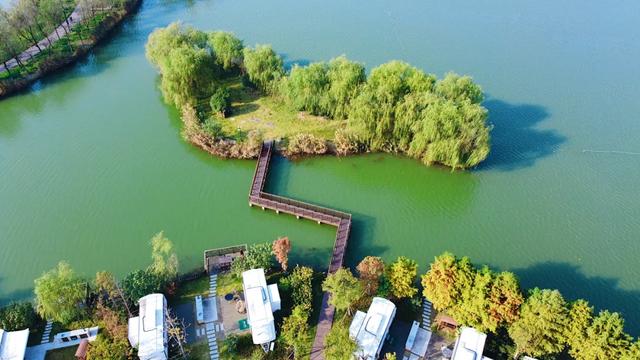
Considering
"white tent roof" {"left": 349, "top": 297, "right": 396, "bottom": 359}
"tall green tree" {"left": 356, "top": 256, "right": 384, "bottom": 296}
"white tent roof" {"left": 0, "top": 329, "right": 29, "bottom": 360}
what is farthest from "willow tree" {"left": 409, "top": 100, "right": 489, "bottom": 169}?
"white tent roof" {"left": 0, "top": 329, "right": 29, "bottom": 360}

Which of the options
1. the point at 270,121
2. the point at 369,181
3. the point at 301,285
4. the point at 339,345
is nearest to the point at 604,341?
the point at 339,345

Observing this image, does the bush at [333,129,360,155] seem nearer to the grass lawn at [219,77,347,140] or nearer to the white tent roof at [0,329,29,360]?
the grass lawn at [219,77,347,140]

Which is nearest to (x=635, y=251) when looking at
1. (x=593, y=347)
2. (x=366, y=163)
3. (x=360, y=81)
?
(x=593, y=347)

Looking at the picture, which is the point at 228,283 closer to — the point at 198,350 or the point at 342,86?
the point at 198,350

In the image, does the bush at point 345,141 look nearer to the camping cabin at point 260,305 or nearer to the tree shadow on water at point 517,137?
the tree shadow on water at point 517,137

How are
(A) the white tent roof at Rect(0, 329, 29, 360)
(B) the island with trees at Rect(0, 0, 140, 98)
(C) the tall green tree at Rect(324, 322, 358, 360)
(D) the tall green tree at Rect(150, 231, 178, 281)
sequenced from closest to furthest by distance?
(C) the tall green tree at Rect(324, 322, 358, 360)
(A) the white tent roof at Rect(0, 329, 29, 360)
(D) the tall green tree at Rect(150, 231, 178, 281)
(B) the island with trees at Rect(0, 0, 140, 98)

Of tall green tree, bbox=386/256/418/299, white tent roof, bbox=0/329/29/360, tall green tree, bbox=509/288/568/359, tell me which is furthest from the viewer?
tall green tree, bbox=386/256/418/299
